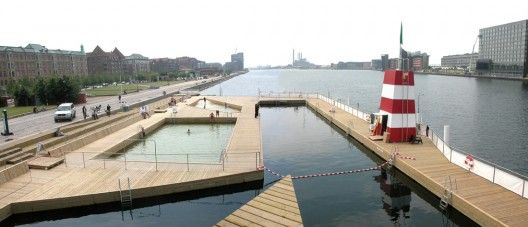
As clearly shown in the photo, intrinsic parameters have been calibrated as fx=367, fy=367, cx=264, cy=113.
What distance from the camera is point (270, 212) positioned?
16141 mm

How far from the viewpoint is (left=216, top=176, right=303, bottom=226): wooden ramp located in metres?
15.2

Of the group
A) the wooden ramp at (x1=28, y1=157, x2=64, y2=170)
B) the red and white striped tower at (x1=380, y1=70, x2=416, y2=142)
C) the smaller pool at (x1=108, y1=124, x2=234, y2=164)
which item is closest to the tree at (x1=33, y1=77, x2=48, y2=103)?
the smaller pool at (x1=108, y1=124, x2=234, y2=164)

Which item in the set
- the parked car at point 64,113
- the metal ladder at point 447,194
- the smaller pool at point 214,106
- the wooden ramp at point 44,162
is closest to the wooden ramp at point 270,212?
the metal ladder at point 447,194

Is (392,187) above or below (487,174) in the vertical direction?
below

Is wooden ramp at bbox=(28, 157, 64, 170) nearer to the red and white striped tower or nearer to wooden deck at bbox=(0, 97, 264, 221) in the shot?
wooden deck at bbox=(0, 97, 264, 221)

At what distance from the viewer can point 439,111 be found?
63406 mm

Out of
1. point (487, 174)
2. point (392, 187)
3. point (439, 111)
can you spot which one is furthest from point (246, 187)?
point (439, 111)

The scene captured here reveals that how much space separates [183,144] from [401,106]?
1900 centimetres

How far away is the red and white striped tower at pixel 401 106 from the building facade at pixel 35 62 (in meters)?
Answer: 129

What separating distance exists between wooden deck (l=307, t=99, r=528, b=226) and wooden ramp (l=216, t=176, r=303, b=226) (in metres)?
7.73

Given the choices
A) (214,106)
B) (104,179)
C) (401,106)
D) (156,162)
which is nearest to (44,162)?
(104,179)

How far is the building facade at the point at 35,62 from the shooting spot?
121 meters

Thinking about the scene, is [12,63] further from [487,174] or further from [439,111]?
[487,174]

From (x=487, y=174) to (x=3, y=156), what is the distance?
29.7m
